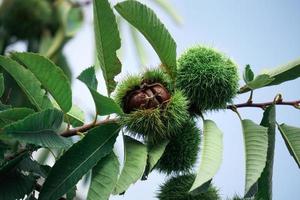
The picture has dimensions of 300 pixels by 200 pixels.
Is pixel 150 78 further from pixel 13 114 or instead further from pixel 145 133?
pixel 13 114

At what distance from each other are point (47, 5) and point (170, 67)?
12.4ft

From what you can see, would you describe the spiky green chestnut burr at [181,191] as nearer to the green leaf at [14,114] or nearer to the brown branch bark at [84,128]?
the brown branch bark at [84,128]

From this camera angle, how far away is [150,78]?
1261 mm

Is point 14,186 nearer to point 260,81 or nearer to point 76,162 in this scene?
point 76,162

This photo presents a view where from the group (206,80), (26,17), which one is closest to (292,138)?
(206,80)

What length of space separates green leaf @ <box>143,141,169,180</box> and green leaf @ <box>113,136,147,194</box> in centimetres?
2

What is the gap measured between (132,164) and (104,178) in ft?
0.22

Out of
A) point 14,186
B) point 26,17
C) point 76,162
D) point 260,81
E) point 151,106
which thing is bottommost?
point 26,17

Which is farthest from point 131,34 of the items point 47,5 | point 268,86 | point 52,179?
point 52,179

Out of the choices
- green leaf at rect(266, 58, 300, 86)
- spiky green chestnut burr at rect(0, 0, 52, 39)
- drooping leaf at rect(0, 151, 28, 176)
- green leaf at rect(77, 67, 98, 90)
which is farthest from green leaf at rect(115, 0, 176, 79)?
spiky green chestnut burr at rect(0, 0, 52, 39)

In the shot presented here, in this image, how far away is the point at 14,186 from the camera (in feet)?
3.85

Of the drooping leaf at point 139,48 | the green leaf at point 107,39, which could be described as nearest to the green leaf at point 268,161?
the green leaf at point 107,39

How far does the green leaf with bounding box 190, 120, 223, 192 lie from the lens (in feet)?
3.23

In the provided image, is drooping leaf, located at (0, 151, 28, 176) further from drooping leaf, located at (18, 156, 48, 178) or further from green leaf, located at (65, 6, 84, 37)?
green leaf, located at (65, 6, 84, 37)
